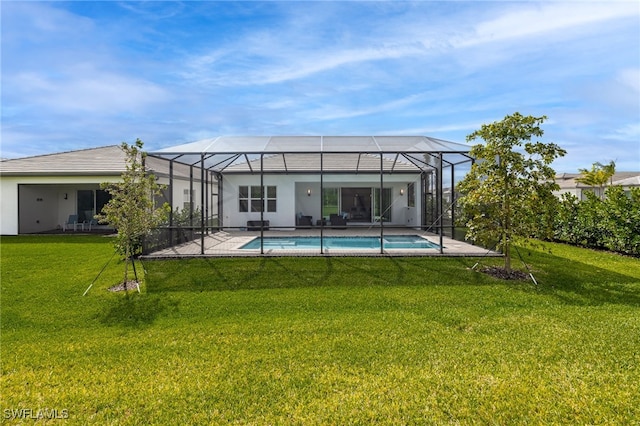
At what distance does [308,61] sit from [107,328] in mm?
11502

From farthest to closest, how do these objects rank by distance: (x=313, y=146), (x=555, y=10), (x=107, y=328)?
(x=313, y=146) < (x=555, y=10) < (x=107, y=328)

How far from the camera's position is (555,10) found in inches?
360

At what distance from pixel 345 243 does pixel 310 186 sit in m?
6.39

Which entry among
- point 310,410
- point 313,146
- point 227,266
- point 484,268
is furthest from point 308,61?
point 310,410

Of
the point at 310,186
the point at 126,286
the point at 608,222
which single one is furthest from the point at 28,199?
the point at 608,222

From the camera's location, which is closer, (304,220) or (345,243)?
(345,243)

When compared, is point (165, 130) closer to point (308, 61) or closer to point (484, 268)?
point (308, 61)

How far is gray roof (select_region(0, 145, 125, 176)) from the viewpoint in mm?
15203

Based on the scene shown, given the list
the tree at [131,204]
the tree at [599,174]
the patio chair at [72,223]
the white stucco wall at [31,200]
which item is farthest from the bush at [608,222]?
the patio chair at [72,223]

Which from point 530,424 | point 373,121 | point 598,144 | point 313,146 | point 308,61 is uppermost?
point 598,144

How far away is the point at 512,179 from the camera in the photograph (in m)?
7.18

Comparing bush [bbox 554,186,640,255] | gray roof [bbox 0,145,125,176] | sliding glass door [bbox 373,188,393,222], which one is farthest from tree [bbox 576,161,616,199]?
gray roof [bbox 0,145,125,176]

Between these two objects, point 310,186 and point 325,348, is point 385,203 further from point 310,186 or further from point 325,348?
point 325,348

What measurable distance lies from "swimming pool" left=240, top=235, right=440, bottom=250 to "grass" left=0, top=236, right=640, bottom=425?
12.1ft
